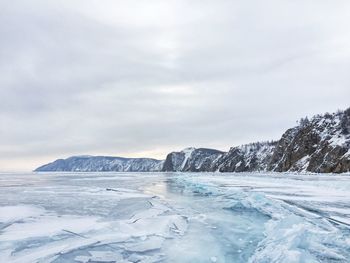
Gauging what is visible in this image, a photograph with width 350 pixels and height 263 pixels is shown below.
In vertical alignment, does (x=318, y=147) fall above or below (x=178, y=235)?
above

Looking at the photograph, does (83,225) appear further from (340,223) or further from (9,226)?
(340,223)

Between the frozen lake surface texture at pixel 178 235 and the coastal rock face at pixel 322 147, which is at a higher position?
the coastal rock face at pixel 322 147

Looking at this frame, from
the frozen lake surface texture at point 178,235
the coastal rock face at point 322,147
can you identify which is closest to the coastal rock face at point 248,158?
the coastal rock face at point 322,147

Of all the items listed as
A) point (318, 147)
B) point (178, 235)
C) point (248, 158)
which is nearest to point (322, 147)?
point (318, 147)

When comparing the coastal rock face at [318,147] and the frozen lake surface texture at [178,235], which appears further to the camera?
the coastal rock face at [318,147]

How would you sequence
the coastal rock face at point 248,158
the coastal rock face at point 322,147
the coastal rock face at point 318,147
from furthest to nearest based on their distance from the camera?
the coastal rock face at point 248,158
the coastal rock face at point 318,147
the coastal rock face at point 322,147

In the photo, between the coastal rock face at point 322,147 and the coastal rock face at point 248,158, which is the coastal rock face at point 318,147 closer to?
the coastal rock face at point 322,147

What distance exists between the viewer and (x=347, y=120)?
223 feet

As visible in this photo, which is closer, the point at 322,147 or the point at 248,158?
the point at 322,147

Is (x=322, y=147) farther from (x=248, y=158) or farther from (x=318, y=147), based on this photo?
(x=248, y=158)

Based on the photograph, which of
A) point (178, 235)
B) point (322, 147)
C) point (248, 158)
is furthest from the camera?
point (248, 158)

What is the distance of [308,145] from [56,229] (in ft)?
259

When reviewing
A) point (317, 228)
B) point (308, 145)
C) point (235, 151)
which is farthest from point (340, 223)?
point (235, 151)

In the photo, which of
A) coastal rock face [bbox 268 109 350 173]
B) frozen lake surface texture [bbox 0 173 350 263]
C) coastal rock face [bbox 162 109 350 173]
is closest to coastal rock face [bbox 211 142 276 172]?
coastal rock face [bbox 162 109 350 173]
